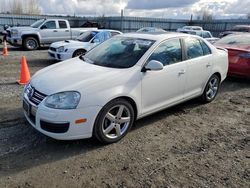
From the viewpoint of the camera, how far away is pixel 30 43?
15.0 m

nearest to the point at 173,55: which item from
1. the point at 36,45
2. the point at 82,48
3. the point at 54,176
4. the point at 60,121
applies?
the point at 60,121

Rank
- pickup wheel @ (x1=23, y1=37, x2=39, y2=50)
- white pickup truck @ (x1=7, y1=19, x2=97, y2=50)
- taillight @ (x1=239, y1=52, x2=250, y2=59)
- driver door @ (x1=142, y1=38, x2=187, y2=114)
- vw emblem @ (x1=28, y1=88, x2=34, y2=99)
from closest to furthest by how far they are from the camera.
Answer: vw emblem @ (x1=28, y1=88, x2=34, y2=99)
driver door @ (x1=142, y1=38, x2=187, y2=114)
taillight @ (x1=239, y1=52, x2=250, y2=59)
white pickup truck @ (x1=7, y1=19, x2=97, y2=50)
pickup wheel @ (x1=23, y1=37, x2=39, y2=50)

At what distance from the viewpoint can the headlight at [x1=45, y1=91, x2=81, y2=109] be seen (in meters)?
3.46

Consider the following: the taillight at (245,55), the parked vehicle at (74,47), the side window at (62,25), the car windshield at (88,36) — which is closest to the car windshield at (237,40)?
the taillight at (245,55)

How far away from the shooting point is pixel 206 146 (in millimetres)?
4016

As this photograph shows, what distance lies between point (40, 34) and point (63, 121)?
12.9 metres

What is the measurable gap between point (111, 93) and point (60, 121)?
0.79 metres

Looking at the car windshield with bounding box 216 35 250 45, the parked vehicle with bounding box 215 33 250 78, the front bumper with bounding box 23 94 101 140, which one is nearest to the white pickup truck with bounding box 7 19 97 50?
the car windshield with bounding box 216 35 250 45

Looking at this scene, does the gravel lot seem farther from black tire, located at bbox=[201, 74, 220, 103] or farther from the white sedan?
black tire, located at bbox=[201, 74, 220, 103]

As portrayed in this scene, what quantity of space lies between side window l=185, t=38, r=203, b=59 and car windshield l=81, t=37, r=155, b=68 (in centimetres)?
94

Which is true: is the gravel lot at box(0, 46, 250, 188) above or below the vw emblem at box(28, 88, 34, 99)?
below

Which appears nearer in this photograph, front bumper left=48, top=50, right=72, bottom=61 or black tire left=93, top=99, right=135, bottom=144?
black tire left=93, top=99, right=135, bottom=144

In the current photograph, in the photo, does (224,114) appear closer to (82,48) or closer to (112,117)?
(112,117)

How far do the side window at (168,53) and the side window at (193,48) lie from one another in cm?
27
